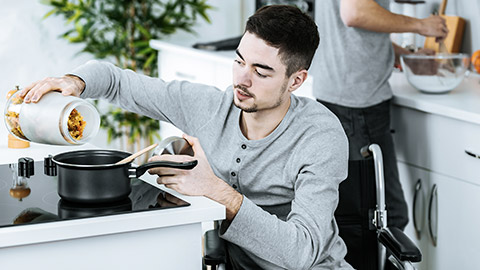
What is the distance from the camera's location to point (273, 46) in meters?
1.63

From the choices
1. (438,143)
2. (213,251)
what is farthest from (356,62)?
(213,251)

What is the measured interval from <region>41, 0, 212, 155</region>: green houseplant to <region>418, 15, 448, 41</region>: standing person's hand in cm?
167

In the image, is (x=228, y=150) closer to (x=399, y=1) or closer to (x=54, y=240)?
(x=54, y=240)

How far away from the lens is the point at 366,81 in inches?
102

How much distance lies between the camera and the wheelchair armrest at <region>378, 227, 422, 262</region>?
65.6 inches

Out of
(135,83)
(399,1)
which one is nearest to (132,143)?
(399,1)

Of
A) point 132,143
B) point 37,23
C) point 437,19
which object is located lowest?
point 132,143

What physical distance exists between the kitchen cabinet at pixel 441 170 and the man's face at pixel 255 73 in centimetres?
92

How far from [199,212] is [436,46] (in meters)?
1.96

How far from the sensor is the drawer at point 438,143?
2.38m

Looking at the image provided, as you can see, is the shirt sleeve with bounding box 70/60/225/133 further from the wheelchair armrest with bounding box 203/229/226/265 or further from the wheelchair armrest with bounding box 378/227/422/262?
the wheelchair armrest with bounding box 378/227/422/262

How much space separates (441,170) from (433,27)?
0.53 metres

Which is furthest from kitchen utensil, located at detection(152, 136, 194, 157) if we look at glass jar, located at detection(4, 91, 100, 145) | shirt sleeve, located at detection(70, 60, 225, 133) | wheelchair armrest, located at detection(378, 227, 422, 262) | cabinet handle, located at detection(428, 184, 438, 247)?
cabinet handle, located at detection(428, 184, 438, 247)

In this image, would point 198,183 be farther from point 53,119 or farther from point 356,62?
point 356,62
